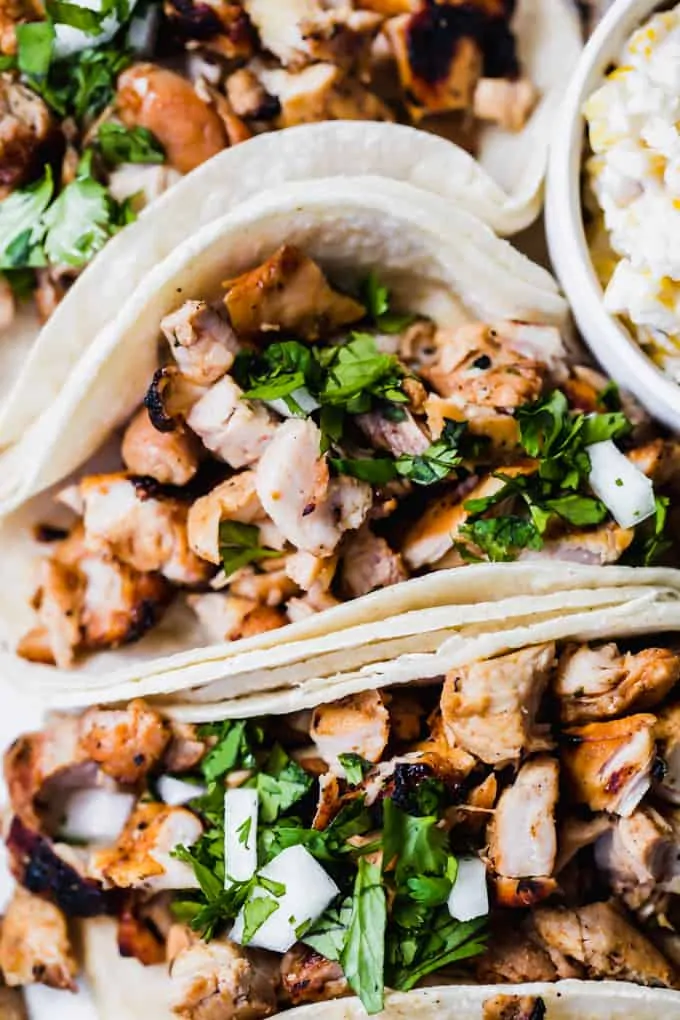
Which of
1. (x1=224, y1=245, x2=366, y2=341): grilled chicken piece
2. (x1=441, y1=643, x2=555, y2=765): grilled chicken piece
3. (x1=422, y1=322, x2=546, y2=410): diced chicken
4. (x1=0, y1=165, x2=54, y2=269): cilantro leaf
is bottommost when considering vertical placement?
(x1=441, y1=643, x2=555, y2=765): grilled chicken piece

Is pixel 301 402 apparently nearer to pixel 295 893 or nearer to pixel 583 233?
pixel 583 233

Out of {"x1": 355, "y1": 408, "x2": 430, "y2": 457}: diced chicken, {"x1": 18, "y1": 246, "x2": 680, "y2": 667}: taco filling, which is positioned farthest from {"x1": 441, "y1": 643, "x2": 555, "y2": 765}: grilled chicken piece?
{"x1": 355, "y1": 408, "x2": 430, "y2": 457}: diced chicken

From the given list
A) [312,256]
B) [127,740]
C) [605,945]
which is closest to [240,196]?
[312,256]

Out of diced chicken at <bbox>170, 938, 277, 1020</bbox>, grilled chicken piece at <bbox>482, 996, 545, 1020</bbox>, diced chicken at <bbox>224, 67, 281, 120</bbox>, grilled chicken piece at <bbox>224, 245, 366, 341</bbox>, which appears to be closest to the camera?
grilled chicken piece at <bbox>482, 996, 545, 1020</bbox>

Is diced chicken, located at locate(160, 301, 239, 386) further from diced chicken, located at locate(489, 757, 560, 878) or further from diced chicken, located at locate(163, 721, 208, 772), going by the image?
diced chicken, located at locate(489, 757, 560, 878)

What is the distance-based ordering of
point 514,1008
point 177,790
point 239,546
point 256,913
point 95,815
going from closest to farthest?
point 514,1008 < point 256,913 < point 239,546 < point 177,790 < point 95,815

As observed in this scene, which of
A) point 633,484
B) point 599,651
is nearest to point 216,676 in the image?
point 599,651

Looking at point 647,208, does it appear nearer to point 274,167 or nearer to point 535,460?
point 535,460
